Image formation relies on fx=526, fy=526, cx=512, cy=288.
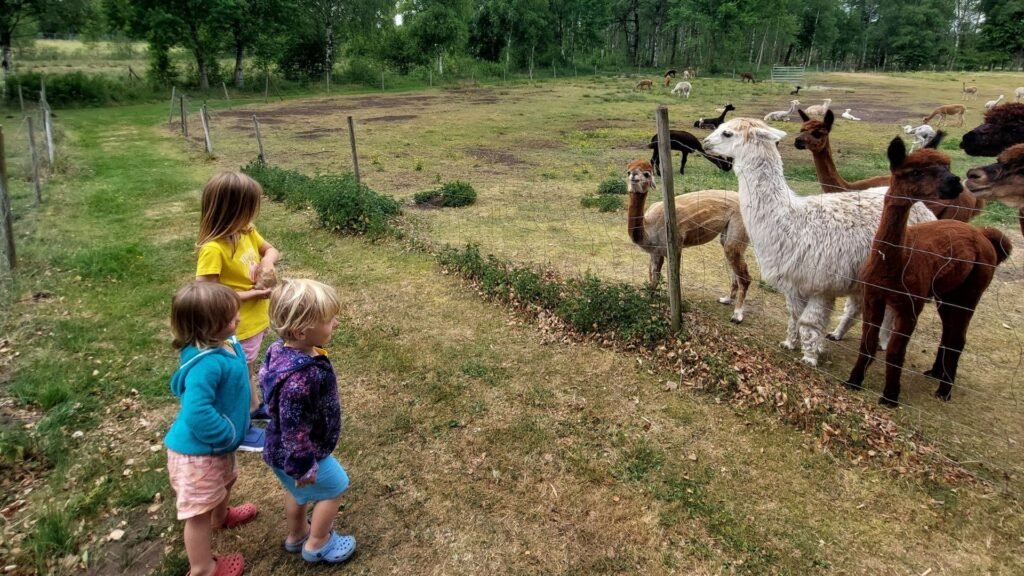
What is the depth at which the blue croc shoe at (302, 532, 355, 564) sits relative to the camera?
2693 mm

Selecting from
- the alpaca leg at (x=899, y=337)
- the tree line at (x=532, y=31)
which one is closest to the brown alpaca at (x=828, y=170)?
the alpaca leg at (x=899, y=337)

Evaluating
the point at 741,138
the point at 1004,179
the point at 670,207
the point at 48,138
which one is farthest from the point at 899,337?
the point at 48,138

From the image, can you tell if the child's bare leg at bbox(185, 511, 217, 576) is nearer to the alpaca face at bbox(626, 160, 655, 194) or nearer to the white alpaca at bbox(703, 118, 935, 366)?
the white alpaca at bbox(703, 118, 935, 366)

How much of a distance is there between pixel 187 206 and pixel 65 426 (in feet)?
23.4

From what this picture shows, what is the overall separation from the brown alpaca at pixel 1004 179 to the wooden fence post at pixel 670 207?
1997mm

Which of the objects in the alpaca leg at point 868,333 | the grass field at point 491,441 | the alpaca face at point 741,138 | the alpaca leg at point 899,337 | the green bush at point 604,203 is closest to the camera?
the grass field at point 491,441

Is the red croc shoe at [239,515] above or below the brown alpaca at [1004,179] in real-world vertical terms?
below

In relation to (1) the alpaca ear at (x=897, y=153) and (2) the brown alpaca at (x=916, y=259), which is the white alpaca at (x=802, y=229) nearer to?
(2) the brown alpaca at (x=916, y=259)

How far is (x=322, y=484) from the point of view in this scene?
8.14 feet

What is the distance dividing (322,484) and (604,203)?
7794 millimetres

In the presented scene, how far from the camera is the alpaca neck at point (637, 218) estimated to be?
5.59m

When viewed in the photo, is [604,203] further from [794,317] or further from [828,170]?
[794,317]

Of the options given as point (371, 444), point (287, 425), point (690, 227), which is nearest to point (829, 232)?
point (690, 227)

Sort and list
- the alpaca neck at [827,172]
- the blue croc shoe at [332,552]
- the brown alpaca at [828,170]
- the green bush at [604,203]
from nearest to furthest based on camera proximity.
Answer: the blue croc shoe at [332,552]
the brown alpaca at [828,170]
the alpaca neck at [827,172]
the green bush at [604,203]
